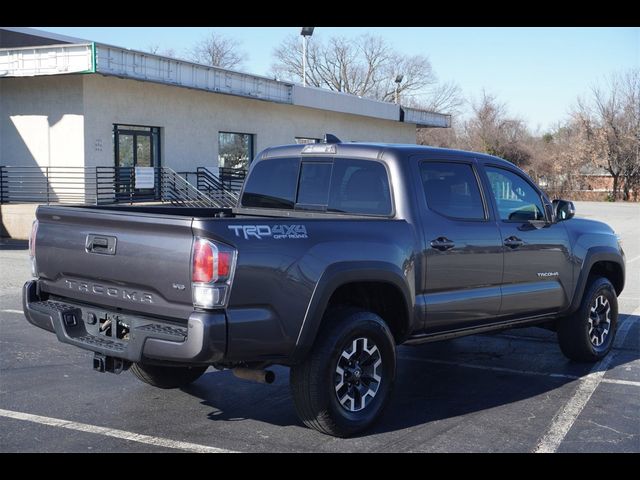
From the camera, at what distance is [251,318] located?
4.50 meters

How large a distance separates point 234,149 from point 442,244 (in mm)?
23142

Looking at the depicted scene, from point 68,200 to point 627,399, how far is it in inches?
721

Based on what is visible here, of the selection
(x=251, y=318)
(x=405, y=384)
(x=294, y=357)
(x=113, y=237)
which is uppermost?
(x=113, y=237)

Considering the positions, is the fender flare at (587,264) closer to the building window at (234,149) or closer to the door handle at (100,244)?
the door handle at (100,244)

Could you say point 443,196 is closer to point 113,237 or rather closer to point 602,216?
point 113,237

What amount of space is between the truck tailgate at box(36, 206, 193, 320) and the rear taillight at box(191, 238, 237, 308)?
2.3 inches

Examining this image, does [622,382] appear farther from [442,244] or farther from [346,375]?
[346,375]

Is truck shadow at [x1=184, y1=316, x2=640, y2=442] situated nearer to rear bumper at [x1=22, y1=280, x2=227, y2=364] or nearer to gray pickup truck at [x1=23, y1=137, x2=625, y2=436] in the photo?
gray pickup truck at [x1=23, y1=137, x2=625, y2=436]

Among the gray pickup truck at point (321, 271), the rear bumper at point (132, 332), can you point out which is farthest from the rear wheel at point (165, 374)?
the rear bumper at point (132, 332)

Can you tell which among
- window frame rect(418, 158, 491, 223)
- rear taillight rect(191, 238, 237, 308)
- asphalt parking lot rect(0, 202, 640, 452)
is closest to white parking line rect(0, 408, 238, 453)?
asphalt parking lot rect(0, 202, 640, 452)

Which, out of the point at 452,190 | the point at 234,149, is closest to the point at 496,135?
the point at 234,149

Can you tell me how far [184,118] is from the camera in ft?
82.5

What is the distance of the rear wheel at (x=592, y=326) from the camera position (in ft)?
23.4
